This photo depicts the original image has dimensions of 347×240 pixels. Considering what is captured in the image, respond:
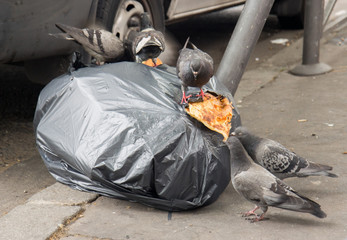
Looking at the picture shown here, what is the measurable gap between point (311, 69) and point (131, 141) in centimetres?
375

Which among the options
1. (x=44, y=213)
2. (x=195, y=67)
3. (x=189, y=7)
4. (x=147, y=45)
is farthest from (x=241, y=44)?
(x=44, y=213)

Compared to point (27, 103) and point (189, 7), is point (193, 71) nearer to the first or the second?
point (27, 103)

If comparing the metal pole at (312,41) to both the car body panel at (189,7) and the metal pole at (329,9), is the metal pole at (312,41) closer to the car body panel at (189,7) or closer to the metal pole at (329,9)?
the car body panel at (189,7)

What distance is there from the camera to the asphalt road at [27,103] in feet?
14.3

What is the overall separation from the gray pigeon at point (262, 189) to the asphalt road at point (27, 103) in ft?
5.04

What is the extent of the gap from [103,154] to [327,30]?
5.81 metres

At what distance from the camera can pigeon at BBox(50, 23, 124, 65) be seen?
467cm

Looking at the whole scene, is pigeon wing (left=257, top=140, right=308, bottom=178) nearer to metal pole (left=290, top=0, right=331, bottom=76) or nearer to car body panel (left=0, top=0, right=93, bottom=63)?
car body panel (left=0, top=0, right=93, bottom=63)

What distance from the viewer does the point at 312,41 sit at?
677cm

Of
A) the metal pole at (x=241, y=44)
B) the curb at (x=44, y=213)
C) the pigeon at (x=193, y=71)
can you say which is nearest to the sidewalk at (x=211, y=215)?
the curb at (x=44, y=213)

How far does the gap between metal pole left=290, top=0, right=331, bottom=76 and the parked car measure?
1.57m

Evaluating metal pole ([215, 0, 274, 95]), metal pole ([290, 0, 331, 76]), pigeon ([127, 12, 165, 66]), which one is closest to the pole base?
metal pole ([290, 0, 331, 76])

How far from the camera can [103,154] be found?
3607mm

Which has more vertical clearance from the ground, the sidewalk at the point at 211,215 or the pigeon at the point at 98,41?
the pigeon at the point at 98,41
